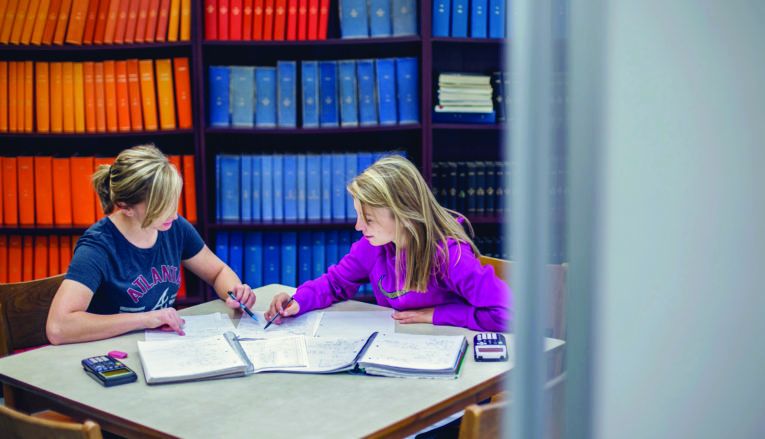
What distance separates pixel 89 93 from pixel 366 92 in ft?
3.87

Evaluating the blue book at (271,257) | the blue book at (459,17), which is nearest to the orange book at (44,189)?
the blue book at (271,257)

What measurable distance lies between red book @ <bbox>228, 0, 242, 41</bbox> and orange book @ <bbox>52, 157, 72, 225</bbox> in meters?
0.89

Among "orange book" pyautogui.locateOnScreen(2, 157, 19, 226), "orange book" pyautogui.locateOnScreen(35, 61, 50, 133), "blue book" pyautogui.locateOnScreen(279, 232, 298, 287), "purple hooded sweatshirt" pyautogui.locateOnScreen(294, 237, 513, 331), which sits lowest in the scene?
"blue book" pyautogui.locateOnScreen(279, 232, 298, 287)

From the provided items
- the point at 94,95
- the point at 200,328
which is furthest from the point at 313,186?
the point at 200,328

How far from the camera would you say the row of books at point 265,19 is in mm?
2836

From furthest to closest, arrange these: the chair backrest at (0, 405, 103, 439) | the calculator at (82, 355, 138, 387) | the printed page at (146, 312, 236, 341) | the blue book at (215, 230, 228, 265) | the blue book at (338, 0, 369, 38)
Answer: the blue book at (215, 230, 228, 265) < the blue book at (338, 0, 369, 38) < the printed page at (146, 312, 236, 341) < the calculator at (82, 355, 138, 387) < the chair backrest at (0, 405, 103, 439)

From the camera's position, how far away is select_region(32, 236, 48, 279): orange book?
2977 mm

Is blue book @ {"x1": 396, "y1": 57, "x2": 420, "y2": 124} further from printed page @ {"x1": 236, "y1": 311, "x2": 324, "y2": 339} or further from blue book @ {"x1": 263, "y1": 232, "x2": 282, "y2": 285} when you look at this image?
printed page @ {"x1": 236, "y1": 311, "x2": 324, "y2": 339}

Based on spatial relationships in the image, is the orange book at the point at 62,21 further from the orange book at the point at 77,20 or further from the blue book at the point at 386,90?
the blue book at the point at 386,90

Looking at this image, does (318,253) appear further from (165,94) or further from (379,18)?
(379,18)

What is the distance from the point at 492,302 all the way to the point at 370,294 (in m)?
1.41

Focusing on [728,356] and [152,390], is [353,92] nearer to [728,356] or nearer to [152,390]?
[152,390]

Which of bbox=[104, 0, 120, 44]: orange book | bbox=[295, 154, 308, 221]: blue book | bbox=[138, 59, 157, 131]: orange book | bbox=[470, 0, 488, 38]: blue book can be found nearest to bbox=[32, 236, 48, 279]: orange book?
bbox=[138, 59, 157, 131]: orange book

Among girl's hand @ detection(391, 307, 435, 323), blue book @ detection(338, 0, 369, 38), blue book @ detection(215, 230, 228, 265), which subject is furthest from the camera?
blue book @ detection(215, 230, 228, 265)
